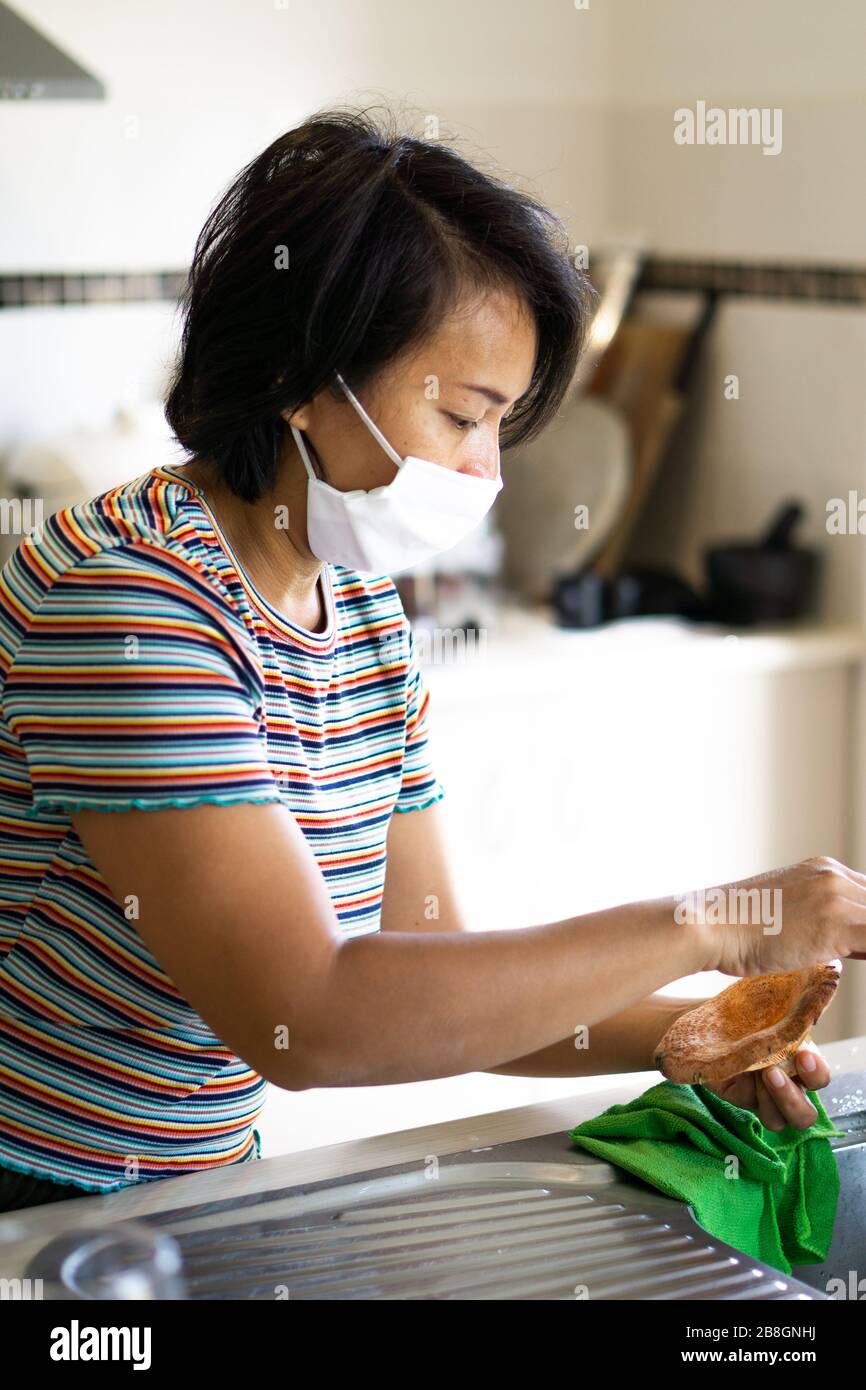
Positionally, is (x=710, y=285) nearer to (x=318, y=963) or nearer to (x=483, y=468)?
(x=483, y=468)

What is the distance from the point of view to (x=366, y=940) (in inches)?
33.7

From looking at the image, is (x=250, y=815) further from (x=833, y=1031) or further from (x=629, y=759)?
(x=833, y=1031)

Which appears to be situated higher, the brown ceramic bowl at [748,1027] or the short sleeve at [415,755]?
the short sleeve at [415,755]

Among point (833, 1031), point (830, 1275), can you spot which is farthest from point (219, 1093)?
point (833, 1031)

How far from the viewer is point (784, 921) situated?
904 mm

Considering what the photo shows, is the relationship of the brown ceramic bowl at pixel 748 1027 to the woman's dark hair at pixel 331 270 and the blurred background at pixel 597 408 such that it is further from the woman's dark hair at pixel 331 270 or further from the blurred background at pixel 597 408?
the blurred background at pixel 597 408

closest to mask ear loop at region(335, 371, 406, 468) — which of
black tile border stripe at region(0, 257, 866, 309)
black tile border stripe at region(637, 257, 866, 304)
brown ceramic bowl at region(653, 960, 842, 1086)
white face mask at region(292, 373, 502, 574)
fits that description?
white face mask at region(292, 373, 502, 574)

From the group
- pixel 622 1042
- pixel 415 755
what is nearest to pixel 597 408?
pixel 415 755

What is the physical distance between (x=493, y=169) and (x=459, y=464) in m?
0.27

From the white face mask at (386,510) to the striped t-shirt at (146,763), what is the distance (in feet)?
0.20

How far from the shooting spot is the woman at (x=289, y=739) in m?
0.84

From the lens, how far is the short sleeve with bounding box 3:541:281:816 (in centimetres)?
84

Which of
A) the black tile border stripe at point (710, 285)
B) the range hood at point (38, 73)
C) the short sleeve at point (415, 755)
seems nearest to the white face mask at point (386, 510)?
the short sleeve at point (415, 755)
